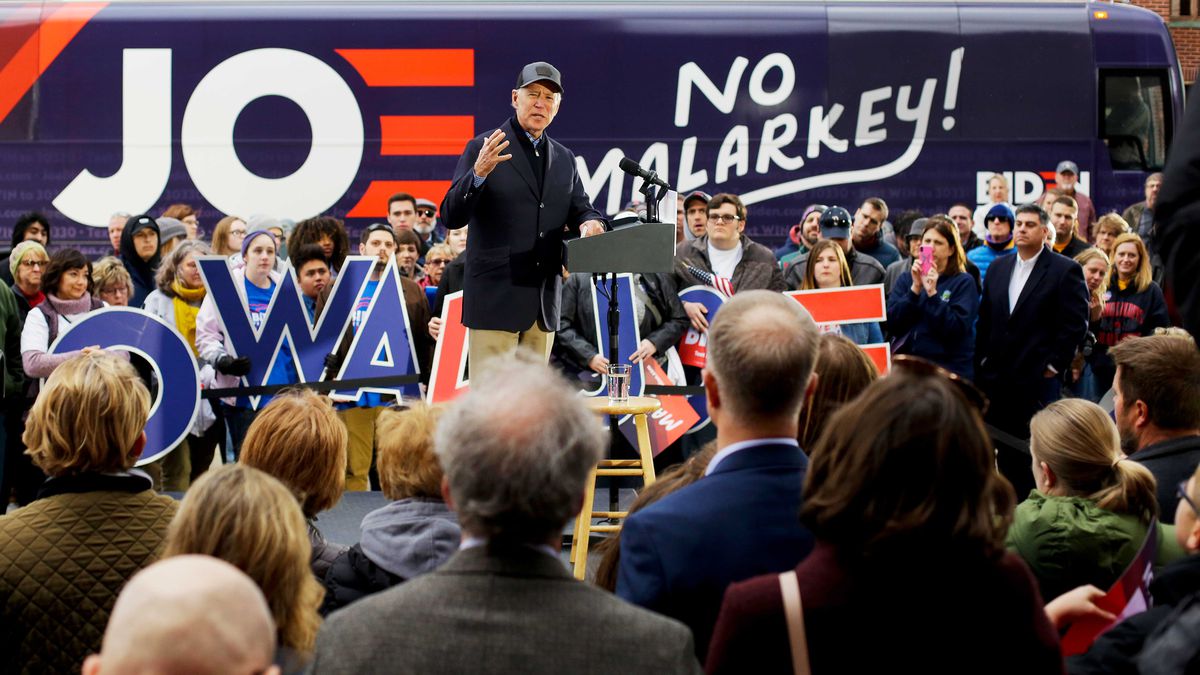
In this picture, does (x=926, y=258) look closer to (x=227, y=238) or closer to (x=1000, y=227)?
(x=1000, y=227)

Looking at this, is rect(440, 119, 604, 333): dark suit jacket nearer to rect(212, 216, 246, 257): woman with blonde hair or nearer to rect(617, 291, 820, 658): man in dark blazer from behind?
rect(617, 291, 820, 658): man in dark blazer from behind

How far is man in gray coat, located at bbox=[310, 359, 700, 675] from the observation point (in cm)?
198

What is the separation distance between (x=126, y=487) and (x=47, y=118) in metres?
10.8

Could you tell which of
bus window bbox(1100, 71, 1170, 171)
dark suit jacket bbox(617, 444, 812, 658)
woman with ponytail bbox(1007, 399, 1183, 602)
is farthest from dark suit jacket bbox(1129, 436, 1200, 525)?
bus window bbox(1100, 71, 1170, 171)

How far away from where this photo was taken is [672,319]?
816 centimetres

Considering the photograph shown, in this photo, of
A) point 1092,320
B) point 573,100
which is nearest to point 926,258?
point 1092,320

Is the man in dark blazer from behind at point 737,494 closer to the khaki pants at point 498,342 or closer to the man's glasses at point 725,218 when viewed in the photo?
the khaki pants at point 498,342

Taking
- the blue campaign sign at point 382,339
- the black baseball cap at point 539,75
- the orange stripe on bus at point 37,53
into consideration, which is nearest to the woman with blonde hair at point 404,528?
the black baseball cap at point 539,75

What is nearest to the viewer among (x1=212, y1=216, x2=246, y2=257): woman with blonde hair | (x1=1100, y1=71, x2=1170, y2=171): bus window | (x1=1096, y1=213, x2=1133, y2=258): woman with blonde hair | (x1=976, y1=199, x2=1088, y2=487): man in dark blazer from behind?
(x1=976, y1=199, x2=1088, y2=487): man in dark blazer from behind

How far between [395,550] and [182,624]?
1876 mm

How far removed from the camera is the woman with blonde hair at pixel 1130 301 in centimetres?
898

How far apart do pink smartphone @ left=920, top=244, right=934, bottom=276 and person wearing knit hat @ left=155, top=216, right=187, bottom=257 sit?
17.1 feet

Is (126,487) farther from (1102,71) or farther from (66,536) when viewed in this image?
(1102,71)

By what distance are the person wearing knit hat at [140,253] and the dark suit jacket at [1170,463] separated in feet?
24.5
